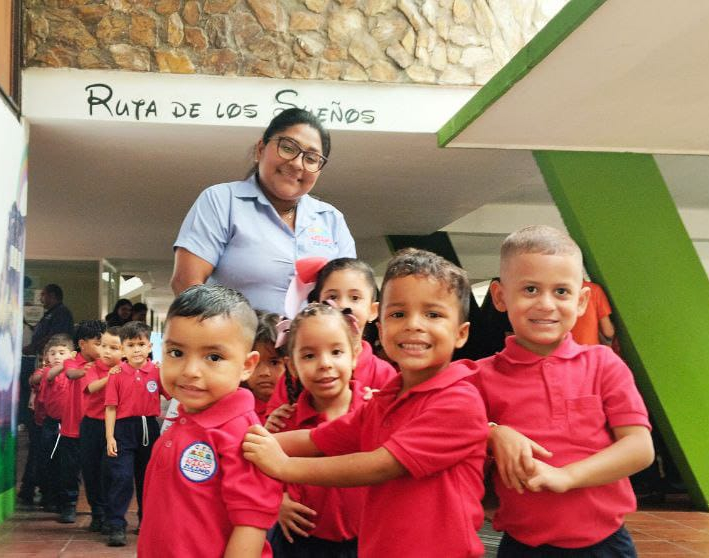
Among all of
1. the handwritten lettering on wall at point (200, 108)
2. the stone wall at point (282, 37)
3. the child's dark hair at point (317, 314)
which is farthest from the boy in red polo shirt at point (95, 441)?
the child's dark hair at point (317, 314)

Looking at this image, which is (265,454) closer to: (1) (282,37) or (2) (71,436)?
(2) (71,436)

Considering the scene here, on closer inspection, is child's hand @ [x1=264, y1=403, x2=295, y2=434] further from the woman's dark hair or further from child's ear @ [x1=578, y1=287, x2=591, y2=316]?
the woman's dark hair

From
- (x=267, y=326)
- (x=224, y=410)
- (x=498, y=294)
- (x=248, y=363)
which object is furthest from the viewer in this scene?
(x=267, y=326)

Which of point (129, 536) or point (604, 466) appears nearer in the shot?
point (604, 466)

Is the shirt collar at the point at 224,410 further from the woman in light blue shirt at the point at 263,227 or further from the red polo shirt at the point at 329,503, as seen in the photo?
the woman in light blue shirt at the point at 263,227

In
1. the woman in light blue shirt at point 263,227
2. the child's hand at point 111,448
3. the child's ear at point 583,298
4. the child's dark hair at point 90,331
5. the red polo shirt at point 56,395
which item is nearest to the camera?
the child's ear at point 583,298

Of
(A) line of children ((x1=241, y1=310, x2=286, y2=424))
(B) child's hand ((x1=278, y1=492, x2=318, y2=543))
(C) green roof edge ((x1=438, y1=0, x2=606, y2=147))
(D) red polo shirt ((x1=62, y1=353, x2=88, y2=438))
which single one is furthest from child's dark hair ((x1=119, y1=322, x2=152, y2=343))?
(B) child's hand ((x1=278, y1=492, x2=318, y2=543))

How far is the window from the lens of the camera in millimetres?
5379

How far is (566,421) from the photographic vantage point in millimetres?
1904

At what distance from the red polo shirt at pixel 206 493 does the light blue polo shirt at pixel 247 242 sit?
816 millimetres

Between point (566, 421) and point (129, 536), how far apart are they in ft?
13.2

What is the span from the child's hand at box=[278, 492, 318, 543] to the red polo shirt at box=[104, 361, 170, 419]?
10.2 ft

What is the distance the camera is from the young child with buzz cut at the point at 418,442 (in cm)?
176

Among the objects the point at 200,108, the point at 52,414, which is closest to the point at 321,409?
the point at 200,108
